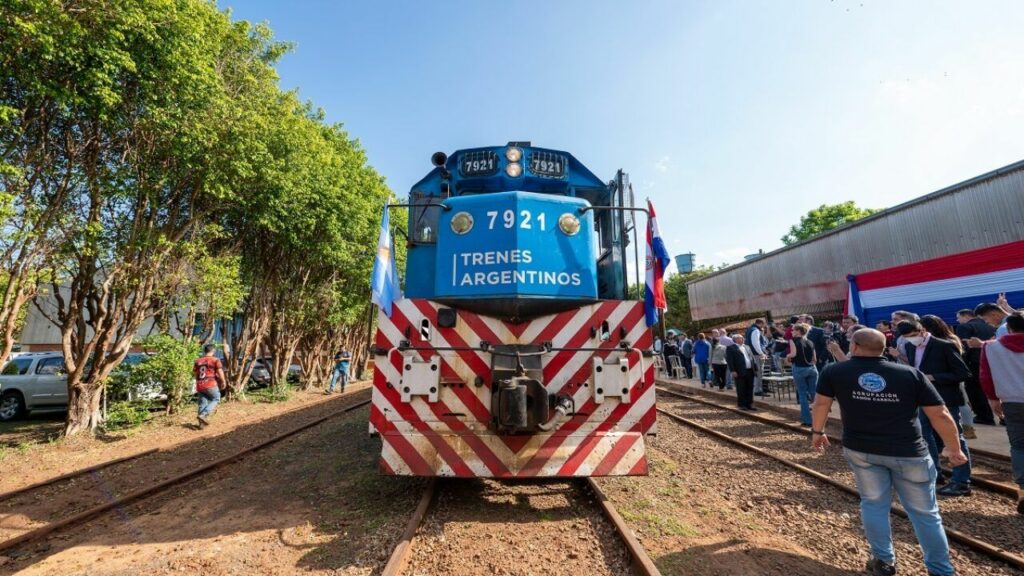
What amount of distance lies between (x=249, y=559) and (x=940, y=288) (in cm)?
1879

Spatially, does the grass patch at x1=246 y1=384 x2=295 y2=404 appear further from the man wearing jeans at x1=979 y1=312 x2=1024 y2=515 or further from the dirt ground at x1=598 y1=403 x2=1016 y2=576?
the man wearing jeans at x1=979 y1=312 x2=1024 y2=515

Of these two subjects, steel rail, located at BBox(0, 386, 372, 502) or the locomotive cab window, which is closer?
the locomotive cab window

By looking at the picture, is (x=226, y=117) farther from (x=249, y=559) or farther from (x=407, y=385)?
(x=249, y=559)

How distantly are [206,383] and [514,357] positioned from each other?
8.51 m

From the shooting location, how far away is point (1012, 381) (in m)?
3.95

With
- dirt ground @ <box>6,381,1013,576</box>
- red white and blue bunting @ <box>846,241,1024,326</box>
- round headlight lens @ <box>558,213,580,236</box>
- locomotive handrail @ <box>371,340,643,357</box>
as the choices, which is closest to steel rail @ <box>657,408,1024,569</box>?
dirt ground @ <box>6,381,1013,576</box>

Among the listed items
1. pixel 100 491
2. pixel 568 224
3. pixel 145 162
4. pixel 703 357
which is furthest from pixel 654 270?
pixel 703 357

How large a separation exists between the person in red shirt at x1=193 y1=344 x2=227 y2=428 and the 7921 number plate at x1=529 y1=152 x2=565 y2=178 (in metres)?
8.50

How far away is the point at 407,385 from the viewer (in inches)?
162

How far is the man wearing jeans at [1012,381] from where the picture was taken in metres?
3.91

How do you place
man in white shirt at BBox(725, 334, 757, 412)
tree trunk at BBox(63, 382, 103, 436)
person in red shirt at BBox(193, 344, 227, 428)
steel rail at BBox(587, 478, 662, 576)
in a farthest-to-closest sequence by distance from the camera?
man in white shirt at BBox(725, 334, 757, 412) < person in red shirt at BBox(193, 344, 227, 428) < tree trunk at BBox(63, 382, 103, 436) < steel rail at BBox(587, 478, 662, 576)

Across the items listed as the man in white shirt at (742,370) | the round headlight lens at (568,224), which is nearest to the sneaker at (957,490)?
the round headlight lens at (568,224)

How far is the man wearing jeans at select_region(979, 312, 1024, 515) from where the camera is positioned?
3910 mm

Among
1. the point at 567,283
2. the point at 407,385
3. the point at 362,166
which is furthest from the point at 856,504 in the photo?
the point at 362,166
